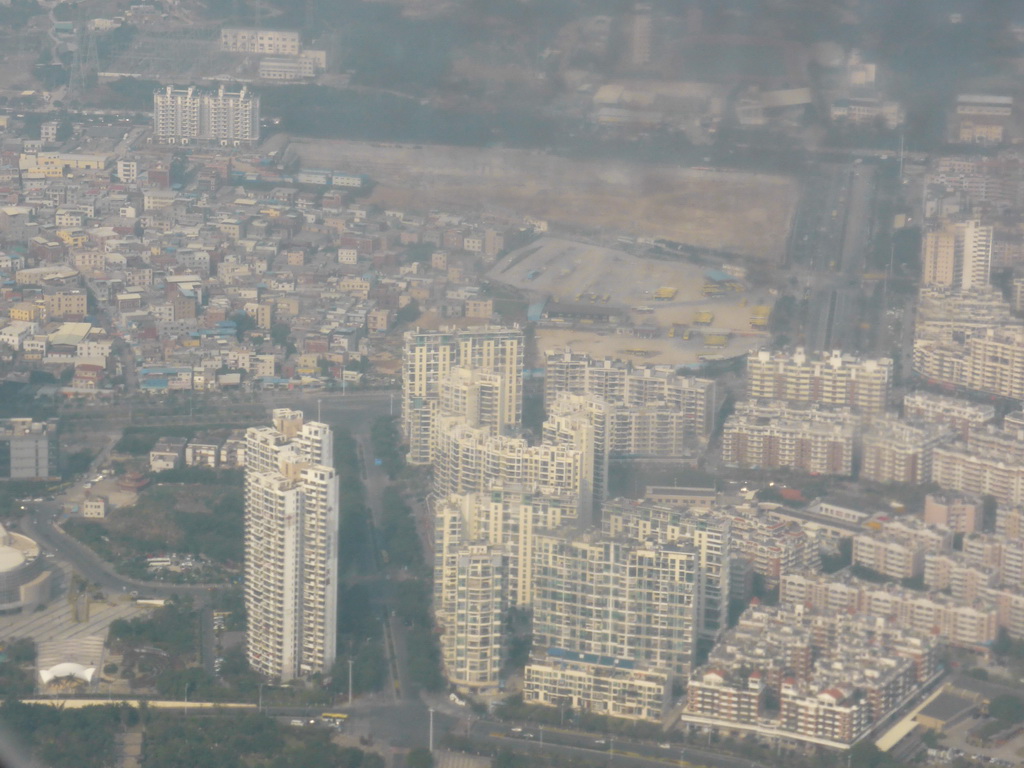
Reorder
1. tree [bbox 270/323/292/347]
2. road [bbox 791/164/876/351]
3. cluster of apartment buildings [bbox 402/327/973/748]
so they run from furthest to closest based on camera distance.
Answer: tree [bbox 270/323/292/347] < road [bbox 791/164/876/351] < cluster of apartment buildings [bbox 402/327/973/748]

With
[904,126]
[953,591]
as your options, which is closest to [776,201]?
[904,126]

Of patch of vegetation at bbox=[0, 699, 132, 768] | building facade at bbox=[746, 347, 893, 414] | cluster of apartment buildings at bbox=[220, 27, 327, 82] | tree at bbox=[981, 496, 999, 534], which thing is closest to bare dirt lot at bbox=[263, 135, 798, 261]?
building facade at bbox=[746, 347, 893, 414]

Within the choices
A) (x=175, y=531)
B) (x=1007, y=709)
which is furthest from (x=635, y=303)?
(x=1007, y=709)

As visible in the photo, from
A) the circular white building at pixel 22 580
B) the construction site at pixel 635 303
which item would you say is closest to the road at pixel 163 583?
the circular white building at pixel 22 580

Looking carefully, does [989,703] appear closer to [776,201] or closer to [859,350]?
[859,350]

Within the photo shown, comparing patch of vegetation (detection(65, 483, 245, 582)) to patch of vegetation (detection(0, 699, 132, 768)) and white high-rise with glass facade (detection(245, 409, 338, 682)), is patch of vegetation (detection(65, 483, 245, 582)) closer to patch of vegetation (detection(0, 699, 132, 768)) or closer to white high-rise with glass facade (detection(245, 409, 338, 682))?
white high-rise with glass facade (detection(245, 409, 338, 682))

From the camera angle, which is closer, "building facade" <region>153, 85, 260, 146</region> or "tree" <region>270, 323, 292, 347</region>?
"tree" <region>270, 323, 292, 347</region>
